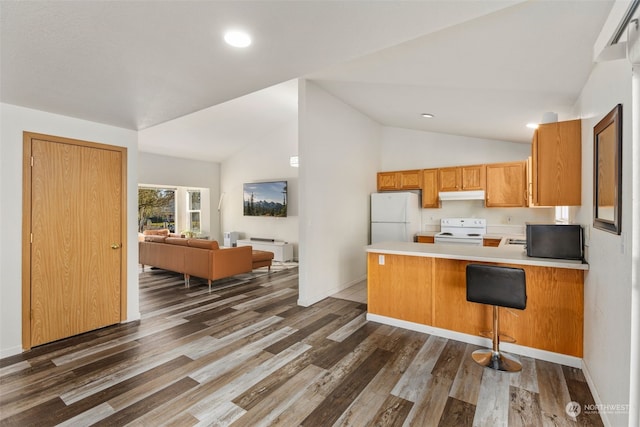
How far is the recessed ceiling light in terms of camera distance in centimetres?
177

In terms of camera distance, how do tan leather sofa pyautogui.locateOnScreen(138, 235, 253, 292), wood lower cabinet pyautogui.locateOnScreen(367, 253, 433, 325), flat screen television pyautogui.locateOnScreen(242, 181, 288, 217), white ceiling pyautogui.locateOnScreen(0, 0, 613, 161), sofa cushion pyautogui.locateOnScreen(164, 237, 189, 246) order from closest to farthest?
white ceiling pyautogui.locateOnScreen(0, 0, 613, 161)
wood lower cabinet pyautogui.locateOnScreen(367, 253, 433, 325)
tan leather sofa pyautogui.locateOnScreen(138, 235, 253, 292)
sofa cushion pyautogui.locateOnScreen(164, 237, 189, 246)
flat screen television pyautogui.locateOnScreen(242, 181, 288, 217)

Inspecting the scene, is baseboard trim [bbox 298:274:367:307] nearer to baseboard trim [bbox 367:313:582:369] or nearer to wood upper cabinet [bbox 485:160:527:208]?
baseboard trim [bbox 367:313:582:369]

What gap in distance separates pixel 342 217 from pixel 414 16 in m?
3.52

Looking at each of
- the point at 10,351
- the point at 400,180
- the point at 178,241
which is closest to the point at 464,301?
the point at 400,180

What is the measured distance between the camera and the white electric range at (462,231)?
17.1ft

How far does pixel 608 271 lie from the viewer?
71.7 inches

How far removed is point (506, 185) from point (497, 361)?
3.56 metres

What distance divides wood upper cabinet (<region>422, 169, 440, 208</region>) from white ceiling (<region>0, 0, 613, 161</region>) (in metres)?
2.18

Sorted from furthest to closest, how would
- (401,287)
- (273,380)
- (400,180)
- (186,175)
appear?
(186,175), (400,180), (401,287), (273,380)

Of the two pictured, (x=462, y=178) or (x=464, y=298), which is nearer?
(x=464, y=298)

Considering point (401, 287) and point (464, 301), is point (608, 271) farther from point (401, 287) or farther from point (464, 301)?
point (401, 287)

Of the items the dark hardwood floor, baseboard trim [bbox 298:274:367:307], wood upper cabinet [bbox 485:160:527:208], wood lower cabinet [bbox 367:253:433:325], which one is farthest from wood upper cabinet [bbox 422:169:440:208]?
the dark hardwood floor

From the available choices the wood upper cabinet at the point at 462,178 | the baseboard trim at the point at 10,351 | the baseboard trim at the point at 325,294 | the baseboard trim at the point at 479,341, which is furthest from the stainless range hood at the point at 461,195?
the baseboard trim at the point at 10,351

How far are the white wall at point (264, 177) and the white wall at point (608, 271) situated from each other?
6081 millimetres
